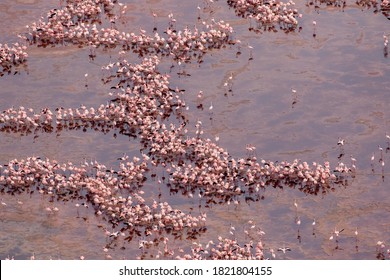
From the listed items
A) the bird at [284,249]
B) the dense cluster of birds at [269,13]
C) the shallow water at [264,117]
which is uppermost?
the dense cluster of birds at [269,13]

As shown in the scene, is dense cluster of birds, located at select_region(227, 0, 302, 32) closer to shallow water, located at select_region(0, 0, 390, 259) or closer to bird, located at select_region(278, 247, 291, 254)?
shallow water, located at select_region(0, 0, 390, 259)

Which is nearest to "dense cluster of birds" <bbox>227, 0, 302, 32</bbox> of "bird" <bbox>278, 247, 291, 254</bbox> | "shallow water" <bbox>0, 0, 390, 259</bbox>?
"shallow water" <bbox>0, 0, 390, 259</bbox>

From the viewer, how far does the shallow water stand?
26266 millimetres

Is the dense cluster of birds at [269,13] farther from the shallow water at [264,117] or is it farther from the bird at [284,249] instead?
the bird at [284,249]

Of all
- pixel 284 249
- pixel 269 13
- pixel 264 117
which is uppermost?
pixel 269 13

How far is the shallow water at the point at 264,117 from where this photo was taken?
1034 inches

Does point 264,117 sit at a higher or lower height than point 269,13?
lower

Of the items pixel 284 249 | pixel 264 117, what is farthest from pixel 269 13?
pixel 284 249

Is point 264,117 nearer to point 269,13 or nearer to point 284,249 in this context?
point 269,13

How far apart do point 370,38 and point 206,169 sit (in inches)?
429

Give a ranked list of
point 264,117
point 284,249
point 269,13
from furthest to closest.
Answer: point 269,13 → point 264,117 → point 284,249

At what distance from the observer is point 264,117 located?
31.4 metres

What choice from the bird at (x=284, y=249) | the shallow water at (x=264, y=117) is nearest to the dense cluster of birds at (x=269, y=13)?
the shallow water at (x=264, y=117)
